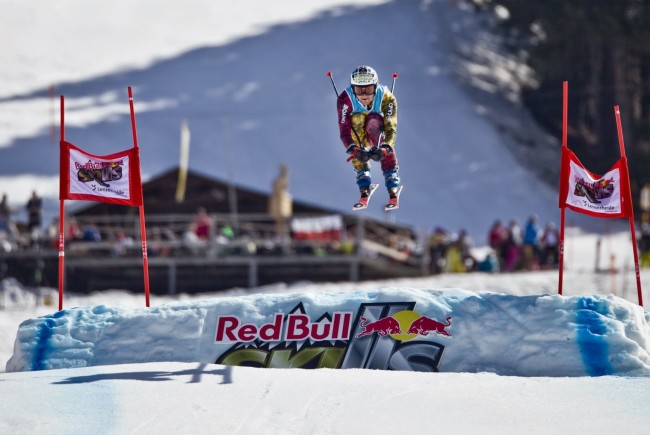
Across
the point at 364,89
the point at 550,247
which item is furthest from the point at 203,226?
the point at 364,89

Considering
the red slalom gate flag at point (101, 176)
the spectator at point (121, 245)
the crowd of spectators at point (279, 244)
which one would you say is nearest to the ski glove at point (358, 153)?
the red slalom gate flag at point (101, 176)

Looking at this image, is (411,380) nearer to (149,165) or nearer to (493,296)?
(493,296)

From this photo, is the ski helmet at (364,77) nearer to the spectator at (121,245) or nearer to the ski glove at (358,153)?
the ski glove at (358,153)

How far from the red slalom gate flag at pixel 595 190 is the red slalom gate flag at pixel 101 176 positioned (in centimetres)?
541

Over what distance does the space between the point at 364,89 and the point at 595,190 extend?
321 cm

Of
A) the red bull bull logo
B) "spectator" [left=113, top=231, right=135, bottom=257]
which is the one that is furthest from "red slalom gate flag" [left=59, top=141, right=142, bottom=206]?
"spectator" [left=113, top=231, right=135, bottom=257]

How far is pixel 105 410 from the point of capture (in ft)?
43.3

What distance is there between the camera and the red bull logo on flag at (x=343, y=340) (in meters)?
15.6

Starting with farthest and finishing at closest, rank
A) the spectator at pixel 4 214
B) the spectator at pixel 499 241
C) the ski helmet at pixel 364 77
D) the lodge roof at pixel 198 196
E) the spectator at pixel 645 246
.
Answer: the lodge roof at pixel 198 196
the spectator at pixel 645 246
the spectator at pixel 499 241
the spectator at pixel 4 214
the ski helmet at pixel 364 77

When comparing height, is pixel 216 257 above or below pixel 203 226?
below

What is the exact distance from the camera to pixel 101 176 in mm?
16406

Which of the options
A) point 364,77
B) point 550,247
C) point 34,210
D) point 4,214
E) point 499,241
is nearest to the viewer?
point 364,77

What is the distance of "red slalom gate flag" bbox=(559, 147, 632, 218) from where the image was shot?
1622 centimetres

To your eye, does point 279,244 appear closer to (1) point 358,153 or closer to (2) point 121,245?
(2) point 121,245
